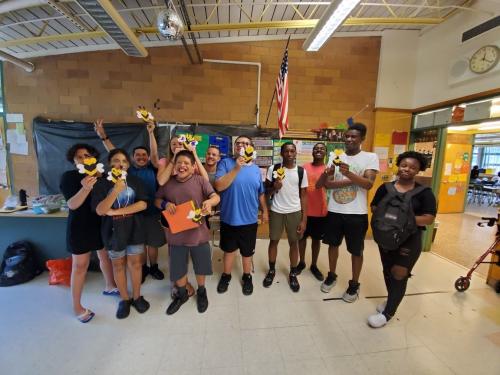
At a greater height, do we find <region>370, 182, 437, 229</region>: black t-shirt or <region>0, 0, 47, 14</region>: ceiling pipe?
<region>0, 0, 47, 14</region>: ceiling pipe

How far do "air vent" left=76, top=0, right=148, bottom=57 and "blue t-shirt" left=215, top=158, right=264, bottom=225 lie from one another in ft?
5.61

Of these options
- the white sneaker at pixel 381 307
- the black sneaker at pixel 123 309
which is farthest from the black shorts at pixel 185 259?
the white sneaker at pixel 381 307

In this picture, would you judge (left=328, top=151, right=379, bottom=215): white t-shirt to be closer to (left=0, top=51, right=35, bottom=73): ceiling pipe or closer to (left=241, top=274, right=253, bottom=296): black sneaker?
(left=241, top=274, right=253, bottom=296): black sneaker

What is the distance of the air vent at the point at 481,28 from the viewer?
2.62m

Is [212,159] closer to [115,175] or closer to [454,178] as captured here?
[115,175]

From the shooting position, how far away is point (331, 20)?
2287 mm

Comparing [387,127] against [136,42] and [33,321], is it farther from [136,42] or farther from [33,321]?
[33,321]

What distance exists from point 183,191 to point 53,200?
1.97 meters

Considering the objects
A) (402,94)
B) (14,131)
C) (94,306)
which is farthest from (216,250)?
(402,94)

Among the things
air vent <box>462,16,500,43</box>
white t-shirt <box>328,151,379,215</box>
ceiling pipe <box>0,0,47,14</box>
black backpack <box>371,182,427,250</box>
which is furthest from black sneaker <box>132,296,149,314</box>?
air vent <box>462,16,500,43</box>

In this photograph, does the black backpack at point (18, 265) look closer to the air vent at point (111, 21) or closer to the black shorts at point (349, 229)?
the air vent at point (111, 21)

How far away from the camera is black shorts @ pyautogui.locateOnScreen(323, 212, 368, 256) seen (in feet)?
6.86

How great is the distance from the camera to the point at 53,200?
264cm

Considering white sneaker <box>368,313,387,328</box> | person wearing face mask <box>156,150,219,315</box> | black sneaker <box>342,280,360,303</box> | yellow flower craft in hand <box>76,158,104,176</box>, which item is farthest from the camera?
black sneaker <box>342,280,360,303</box>
